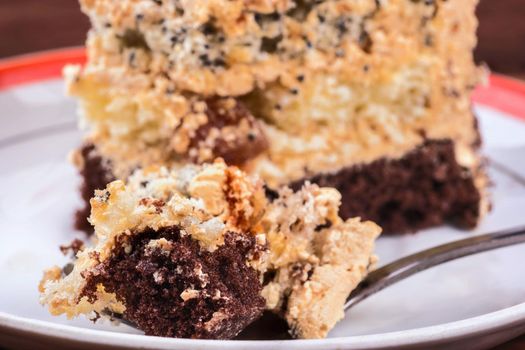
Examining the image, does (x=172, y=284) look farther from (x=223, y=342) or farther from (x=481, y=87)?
(x=481, y=87)

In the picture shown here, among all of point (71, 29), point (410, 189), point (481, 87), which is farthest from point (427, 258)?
point (71, 29)

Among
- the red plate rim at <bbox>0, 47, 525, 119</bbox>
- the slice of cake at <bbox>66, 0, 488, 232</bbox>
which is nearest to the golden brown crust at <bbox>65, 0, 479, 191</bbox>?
the slice of cake at <bbox>66, 0, 488, 232</bbox>

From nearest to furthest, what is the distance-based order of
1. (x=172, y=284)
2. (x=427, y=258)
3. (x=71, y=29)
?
(x=172, y=284) → (x=427, y=258) → (x=71, y=29)

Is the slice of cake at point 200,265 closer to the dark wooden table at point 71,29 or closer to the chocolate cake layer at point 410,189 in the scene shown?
the chocolate cake layer at point 410,189

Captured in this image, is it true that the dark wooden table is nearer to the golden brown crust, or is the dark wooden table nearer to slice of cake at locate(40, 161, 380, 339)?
the golden brown crust

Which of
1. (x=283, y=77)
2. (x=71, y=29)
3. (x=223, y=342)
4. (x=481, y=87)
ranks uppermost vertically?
(x=283, y=77)

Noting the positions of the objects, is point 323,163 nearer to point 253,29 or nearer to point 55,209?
point 253,29
